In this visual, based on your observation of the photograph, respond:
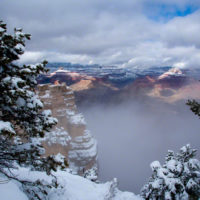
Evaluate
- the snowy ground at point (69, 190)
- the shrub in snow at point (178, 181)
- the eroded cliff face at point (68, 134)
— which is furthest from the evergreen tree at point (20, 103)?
the eroded cliff face at point (68, 134)

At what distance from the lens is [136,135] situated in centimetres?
9544

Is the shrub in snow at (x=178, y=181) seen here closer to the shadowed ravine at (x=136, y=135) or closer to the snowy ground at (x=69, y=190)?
the snowy ground at (x=69, y=190)

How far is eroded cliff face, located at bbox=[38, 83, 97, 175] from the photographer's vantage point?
41656 millimetres

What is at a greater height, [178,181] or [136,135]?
[136,135]

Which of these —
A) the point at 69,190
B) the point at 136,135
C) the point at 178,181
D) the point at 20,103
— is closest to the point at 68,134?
the point at 69,190

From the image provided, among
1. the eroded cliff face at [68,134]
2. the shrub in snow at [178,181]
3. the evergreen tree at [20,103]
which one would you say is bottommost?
the shrub in snow at [178,181]

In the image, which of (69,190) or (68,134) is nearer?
(69,190)

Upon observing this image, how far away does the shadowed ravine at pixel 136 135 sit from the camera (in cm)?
6845

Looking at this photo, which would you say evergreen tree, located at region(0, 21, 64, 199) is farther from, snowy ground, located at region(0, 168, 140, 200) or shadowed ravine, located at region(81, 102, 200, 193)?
shadowed ravine, located at region(81, 102, 200, 193)

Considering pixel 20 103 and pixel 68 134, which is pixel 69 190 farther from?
pixel 68 134

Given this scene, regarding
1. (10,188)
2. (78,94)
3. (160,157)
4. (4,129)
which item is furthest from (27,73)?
(78,94)

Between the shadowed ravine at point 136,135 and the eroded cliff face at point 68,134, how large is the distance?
21.9 metres

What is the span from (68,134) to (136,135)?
59365 mm

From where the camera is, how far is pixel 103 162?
6950cm
